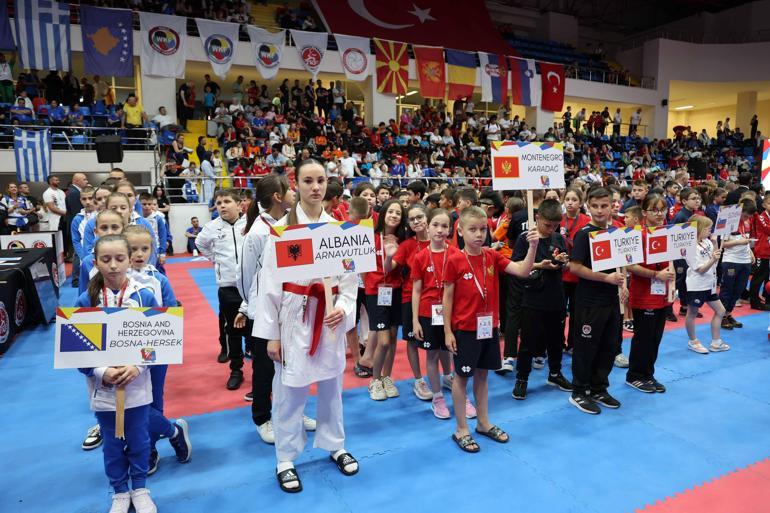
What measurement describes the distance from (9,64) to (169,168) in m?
5.69

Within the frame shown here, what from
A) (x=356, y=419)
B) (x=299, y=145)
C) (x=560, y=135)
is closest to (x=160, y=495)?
(x=356, y=419)

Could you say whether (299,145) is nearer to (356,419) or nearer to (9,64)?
(9,64)

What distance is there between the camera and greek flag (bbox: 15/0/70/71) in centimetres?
1351

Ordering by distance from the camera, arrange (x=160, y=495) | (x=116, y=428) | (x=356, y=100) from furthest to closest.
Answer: (x=356, y=100) → (x=160, y=495) → (x=116, y=428)

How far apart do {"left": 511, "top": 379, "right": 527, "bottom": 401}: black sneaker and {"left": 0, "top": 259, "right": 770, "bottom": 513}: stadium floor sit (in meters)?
0.11

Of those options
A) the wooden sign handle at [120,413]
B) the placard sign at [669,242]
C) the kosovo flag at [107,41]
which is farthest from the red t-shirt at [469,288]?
the kosovo flag at [107,41]

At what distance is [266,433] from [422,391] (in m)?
1.41

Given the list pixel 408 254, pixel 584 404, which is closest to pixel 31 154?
pixel 408 254

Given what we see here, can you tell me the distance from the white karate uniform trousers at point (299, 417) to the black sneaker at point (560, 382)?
2.29 m

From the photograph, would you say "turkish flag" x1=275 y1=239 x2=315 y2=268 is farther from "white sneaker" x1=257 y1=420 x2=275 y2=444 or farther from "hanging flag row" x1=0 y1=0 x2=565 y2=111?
Answer: "hanging flag row" x1=0 y1=0 x2=565 y2=111

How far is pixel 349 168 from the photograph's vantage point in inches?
584

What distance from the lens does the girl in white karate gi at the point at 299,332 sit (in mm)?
2844

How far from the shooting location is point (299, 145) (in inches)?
628

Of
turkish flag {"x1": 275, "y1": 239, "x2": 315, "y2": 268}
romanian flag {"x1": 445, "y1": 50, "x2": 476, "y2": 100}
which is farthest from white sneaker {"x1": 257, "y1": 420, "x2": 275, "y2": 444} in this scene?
romanian flag {"x1": 445, "y1": 50, "x2": 476, "y2": 100}
